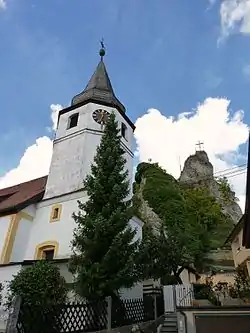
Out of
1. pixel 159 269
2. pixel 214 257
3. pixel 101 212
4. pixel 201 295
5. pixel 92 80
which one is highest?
pixel 92 80

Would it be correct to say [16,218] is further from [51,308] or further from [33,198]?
[51,308]

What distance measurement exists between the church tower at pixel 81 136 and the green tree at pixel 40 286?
604 cm

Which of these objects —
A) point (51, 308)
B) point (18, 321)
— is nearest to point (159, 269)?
point (51, 308)

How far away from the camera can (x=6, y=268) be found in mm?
12883

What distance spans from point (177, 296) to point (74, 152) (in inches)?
402

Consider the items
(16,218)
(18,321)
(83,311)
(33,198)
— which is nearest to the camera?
(18,321)

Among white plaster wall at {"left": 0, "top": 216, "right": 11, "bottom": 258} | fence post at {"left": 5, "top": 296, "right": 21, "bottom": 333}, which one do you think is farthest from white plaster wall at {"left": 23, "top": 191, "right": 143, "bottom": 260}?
fence post at {"left": 5, "top": 296, "right": 21, "bottom": 333}

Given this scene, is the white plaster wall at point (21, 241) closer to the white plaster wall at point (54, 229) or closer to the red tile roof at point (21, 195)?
the white plaster wall at point (54, 229)

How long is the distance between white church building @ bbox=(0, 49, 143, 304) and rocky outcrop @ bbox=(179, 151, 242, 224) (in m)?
37.1

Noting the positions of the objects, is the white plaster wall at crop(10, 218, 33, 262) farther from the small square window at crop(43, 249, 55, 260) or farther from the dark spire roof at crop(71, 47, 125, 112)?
the dark spire roof at crop(71, 47, 125, 112)

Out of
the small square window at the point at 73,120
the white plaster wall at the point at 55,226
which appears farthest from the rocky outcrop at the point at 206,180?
the white plaster wall at the point at 55,226

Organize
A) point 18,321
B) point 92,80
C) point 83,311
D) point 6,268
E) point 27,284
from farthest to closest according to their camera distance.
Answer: point 92,80
point 6,268
point 27,284
point 83,311
point 18,321

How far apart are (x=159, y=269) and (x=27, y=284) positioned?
367 inches

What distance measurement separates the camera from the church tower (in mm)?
17141
